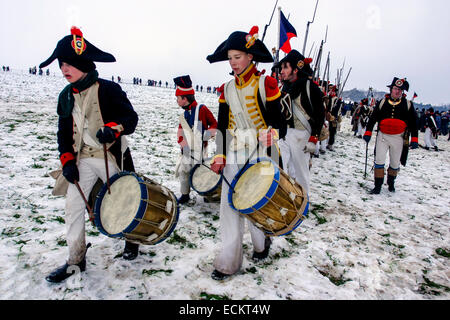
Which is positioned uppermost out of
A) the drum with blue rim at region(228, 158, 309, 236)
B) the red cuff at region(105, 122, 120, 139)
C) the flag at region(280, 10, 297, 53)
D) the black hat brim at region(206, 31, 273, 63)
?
the flag at region(280, 10, 297, 53)

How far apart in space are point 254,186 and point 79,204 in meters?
1.79

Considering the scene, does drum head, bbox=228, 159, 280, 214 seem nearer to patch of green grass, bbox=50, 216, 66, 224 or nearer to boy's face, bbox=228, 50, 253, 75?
boy's face, bbox=228, 50, 253, 75

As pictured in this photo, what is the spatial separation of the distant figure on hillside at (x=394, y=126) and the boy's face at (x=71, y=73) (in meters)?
5.96

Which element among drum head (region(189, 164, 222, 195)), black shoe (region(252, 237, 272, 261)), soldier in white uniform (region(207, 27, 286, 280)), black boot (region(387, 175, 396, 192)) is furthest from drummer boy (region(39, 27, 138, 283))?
black boot (region(387, 175, 396, 192))

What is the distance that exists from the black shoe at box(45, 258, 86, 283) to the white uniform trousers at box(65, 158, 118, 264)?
0.05 metres

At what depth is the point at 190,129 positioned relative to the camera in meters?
4.67

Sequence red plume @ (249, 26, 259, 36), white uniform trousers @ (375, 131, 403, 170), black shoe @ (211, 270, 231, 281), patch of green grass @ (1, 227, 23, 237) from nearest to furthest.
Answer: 1. red plume @ (249, 26, 259, 36)
2. black shoe @ (211, 270, 231, 281)
3. patch of green grass @ (1, 227, 23, 237)
4. white uniform trousers @ (375, 131, 403, 170)

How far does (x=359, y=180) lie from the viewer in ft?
23.0

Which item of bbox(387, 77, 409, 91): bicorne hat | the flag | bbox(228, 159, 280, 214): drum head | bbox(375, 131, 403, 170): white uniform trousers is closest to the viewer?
bbox(228, 159, 280, 214): drum head

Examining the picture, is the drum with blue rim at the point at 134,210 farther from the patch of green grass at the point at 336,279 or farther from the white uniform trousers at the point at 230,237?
the patch of green grass at the point at 336,279

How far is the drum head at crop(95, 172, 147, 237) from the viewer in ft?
8.02

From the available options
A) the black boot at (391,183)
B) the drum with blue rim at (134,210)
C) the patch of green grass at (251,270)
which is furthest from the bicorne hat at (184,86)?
the black boot at (391,183)

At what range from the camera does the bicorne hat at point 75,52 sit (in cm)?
241

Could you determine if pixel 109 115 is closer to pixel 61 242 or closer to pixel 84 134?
pixel 84 134
